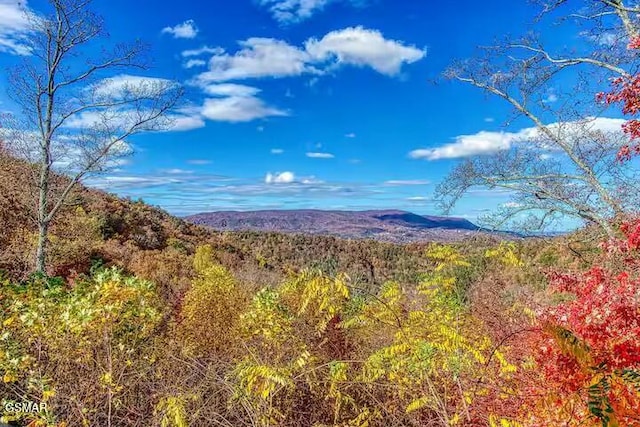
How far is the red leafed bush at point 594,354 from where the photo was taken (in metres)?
3.01

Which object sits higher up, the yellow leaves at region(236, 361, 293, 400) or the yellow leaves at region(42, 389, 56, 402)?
the yellow leaves at region(236, 361, 293, 400)

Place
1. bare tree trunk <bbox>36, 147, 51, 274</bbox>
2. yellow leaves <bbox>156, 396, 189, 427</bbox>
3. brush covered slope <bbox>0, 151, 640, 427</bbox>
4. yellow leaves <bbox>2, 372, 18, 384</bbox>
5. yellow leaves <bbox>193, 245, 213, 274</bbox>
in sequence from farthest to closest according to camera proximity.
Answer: yellow leaves <bbox>193, 245, 213, 274</bbox> < bare tree trunk <bbox>36, 147, 51, 274</bbox> < yellow leaves <bbox>2, 372, 18, 384</bbox> < brush covered slope <bbox>0, 151, 640, 427</bbox> < yellow leaves <bbox>156, 396, 189, 427</bbox>

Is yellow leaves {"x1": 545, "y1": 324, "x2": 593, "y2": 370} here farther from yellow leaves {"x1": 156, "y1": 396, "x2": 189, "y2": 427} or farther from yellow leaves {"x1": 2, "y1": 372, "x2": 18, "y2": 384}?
yellow leaves {"x1": 2, "y1": 372, "x2": 18, "y2": 384}

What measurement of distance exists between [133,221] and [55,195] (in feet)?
60.6

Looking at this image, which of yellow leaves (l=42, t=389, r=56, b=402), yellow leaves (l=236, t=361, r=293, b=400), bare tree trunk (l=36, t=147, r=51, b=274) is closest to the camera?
yellow leaves (l=236, t=361, r=293, b=400)

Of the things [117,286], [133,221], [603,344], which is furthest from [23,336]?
[133,221]

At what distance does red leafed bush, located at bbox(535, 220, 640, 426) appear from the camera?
301cm

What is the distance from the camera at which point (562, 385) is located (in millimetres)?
4090

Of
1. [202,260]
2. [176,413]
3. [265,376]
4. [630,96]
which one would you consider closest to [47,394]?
[176,413]

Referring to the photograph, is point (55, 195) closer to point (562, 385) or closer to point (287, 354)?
point (287, 354)

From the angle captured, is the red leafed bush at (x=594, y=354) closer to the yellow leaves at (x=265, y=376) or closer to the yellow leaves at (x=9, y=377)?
the yellow leaves at (x=265, y=376)

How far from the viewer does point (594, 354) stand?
4.09 meters

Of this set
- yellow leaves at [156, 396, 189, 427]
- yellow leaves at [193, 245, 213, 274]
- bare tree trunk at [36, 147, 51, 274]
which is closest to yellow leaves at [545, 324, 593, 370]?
yellow leaves at [156, 396, 189, 427]

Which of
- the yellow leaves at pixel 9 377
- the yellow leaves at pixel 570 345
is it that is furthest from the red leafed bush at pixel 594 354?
Answer: the yellow leaves at pixel 9 377
